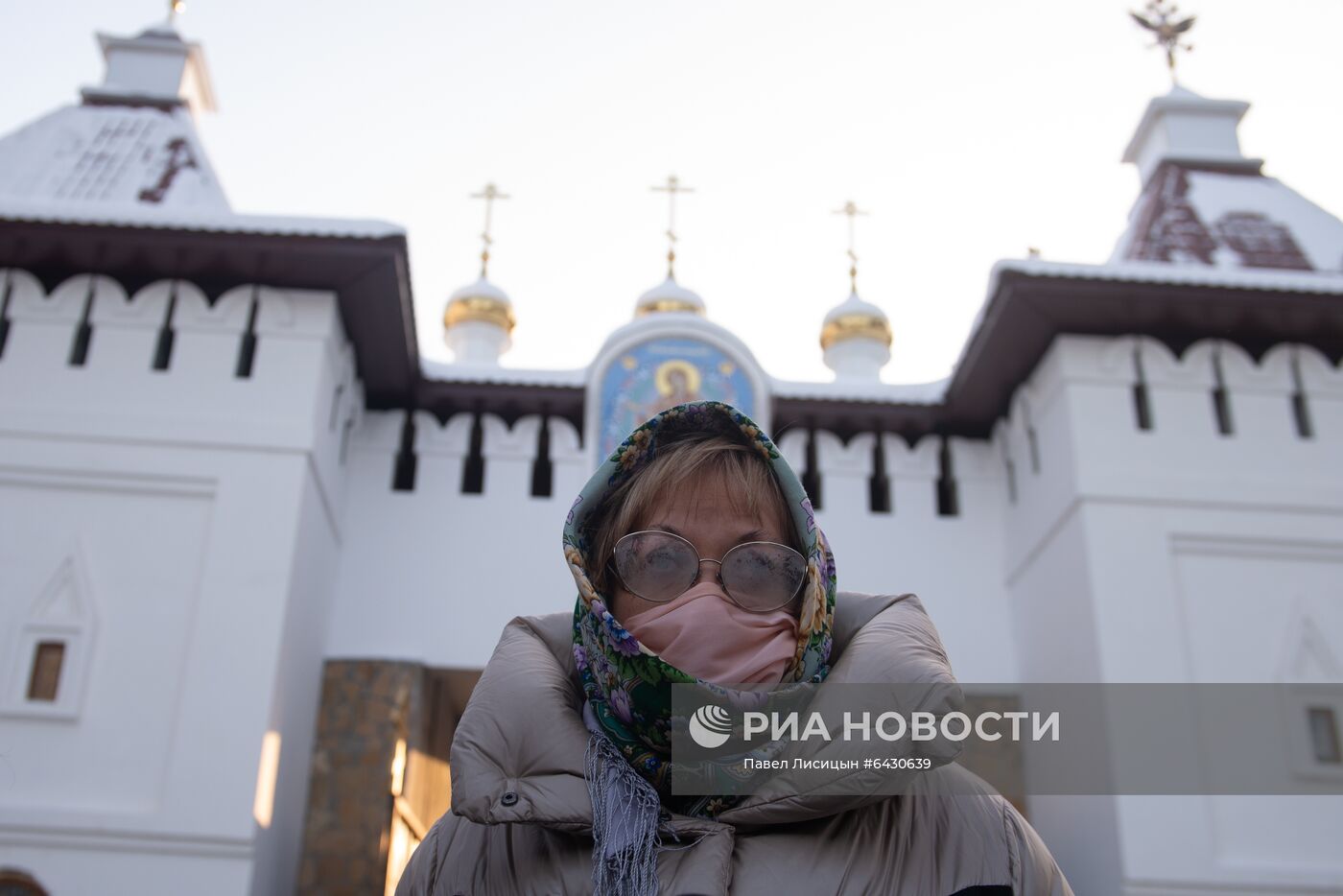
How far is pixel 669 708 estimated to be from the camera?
155 cm

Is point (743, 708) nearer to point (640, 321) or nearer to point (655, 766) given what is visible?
point (655, 766)

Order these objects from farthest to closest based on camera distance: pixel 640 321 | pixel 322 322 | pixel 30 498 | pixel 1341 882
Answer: pixel 640 321, pixel 322 322, pixel 30 498, pixel 1341 882

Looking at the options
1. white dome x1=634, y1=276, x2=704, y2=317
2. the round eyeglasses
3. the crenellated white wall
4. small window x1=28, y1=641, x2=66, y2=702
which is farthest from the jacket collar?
white dome x1=634, y1=276, x2=704, y2=317

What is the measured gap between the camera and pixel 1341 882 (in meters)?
5.89

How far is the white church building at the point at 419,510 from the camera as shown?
5.94 meters

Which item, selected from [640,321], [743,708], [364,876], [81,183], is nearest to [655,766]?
[743,708]

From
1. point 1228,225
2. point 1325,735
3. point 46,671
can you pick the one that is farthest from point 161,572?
point 1228,225

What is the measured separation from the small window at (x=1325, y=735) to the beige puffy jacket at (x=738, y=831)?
556 centimetres

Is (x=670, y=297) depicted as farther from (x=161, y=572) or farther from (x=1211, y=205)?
(x=161, y=572)

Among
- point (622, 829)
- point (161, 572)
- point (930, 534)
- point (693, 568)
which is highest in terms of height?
point (930, 534)

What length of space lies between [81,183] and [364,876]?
16.3 feet

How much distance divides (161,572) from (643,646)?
537 centimetres

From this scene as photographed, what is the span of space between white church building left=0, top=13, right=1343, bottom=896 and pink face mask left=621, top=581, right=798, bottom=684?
15.4 ft
